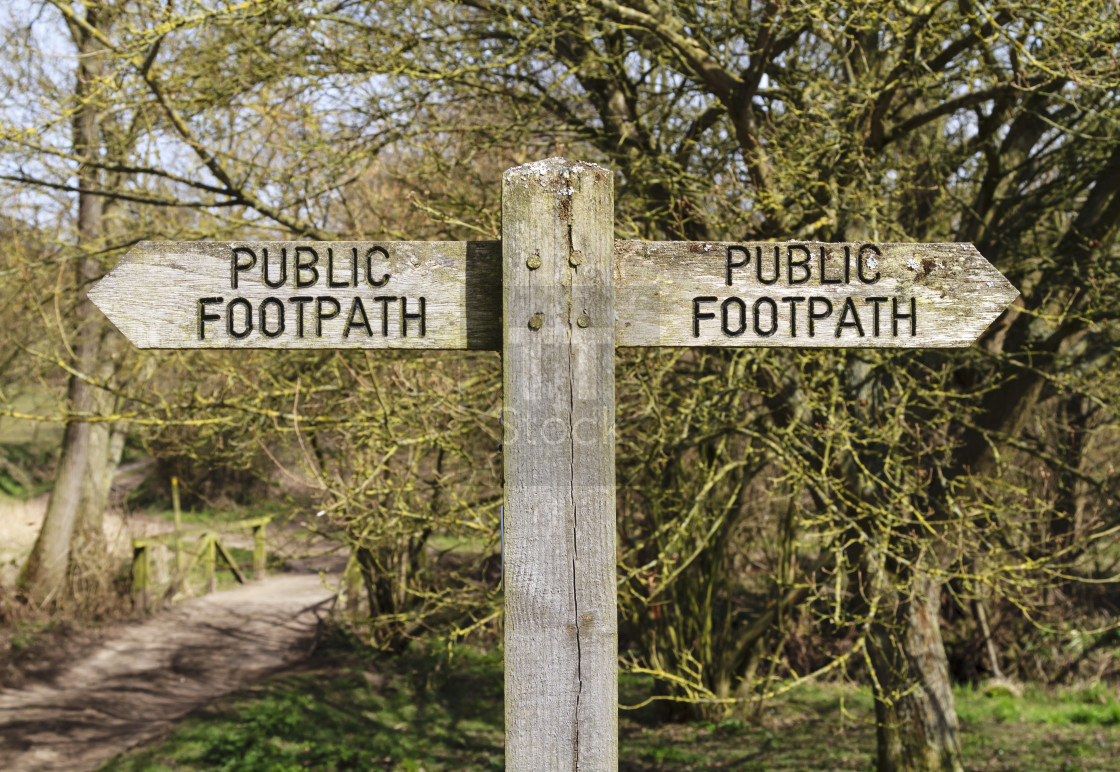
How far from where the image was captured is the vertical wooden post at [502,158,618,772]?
1.73 metres

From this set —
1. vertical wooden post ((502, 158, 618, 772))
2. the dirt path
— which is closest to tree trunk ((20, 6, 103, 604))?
the dirt path

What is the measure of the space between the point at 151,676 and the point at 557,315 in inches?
379

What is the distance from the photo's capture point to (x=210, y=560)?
1402 cm

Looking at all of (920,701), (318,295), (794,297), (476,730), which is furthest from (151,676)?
(794,297)

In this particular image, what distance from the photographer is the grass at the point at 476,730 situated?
7.00 m

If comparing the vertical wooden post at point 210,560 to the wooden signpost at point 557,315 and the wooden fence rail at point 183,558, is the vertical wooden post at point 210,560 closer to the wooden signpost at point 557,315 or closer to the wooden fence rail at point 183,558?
the wooden fence rail at point 183,558

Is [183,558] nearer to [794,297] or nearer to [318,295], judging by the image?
[318,295]

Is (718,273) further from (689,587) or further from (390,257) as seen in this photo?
(689,587)

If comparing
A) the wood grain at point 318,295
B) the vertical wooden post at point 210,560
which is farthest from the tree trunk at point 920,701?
the vertical wooden post at point 210,560

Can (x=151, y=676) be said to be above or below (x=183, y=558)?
below

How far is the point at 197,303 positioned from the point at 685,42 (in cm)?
377

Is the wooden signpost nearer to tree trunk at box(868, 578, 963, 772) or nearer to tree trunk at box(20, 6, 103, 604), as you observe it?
tree trunk at box(868, 578, 963, 772)

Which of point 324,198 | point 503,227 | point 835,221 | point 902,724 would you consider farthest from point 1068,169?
point 503,227

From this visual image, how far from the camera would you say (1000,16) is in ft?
17.5
